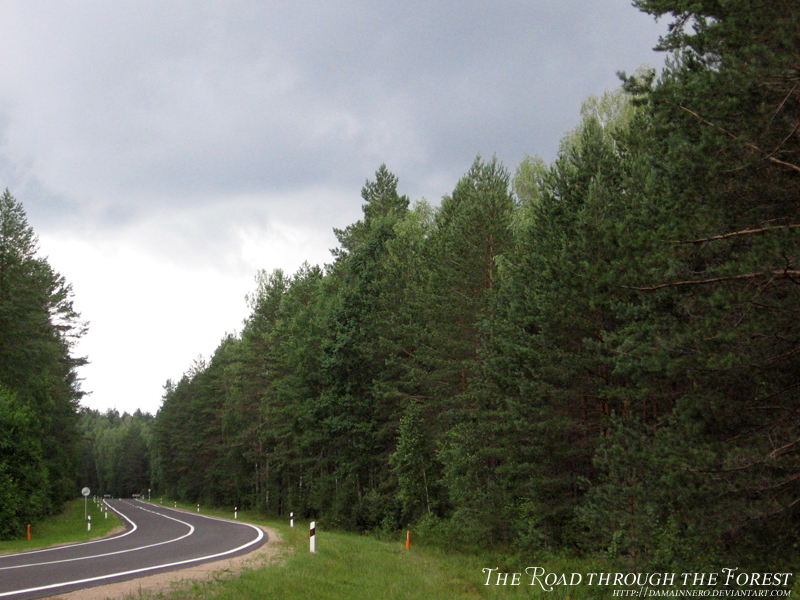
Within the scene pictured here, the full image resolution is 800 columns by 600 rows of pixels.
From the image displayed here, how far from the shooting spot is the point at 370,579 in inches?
550

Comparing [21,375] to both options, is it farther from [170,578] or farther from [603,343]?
[603,343]

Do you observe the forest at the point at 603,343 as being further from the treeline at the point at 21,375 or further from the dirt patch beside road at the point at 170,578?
the dirt patch beside road at the point at 170,578

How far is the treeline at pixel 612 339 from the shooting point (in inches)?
323

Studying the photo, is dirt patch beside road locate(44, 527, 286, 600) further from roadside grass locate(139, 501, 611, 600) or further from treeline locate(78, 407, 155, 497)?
treeline locate(78, 407, 155, 497)

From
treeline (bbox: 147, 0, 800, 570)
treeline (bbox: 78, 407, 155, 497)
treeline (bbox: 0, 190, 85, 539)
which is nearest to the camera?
treeline (bbox: 147, 0, 800, 570)

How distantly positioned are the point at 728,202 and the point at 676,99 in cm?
170

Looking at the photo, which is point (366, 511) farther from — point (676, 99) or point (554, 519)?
point (676, 99)

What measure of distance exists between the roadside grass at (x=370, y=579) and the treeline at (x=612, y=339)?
3.67 ft

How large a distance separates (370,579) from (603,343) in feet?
24.1

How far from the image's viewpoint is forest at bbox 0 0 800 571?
27.0ft

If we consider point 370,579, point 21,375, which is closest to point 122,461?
point 21,375

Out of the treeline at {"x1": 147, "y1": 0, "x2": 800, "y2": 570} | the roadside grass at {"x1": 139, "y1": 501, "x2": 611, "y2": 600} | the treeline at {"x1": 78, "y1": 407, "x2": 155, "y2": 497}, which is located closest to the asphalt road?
the roadside grass at {"x1": 139, "y1": 501, "x2": 611, "y2": 600}

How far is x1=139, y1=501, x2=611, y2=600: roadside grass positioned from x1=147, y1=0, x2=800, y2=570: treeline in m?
1.12

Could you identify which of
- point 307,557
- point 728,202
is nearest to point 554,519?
point 307,557
